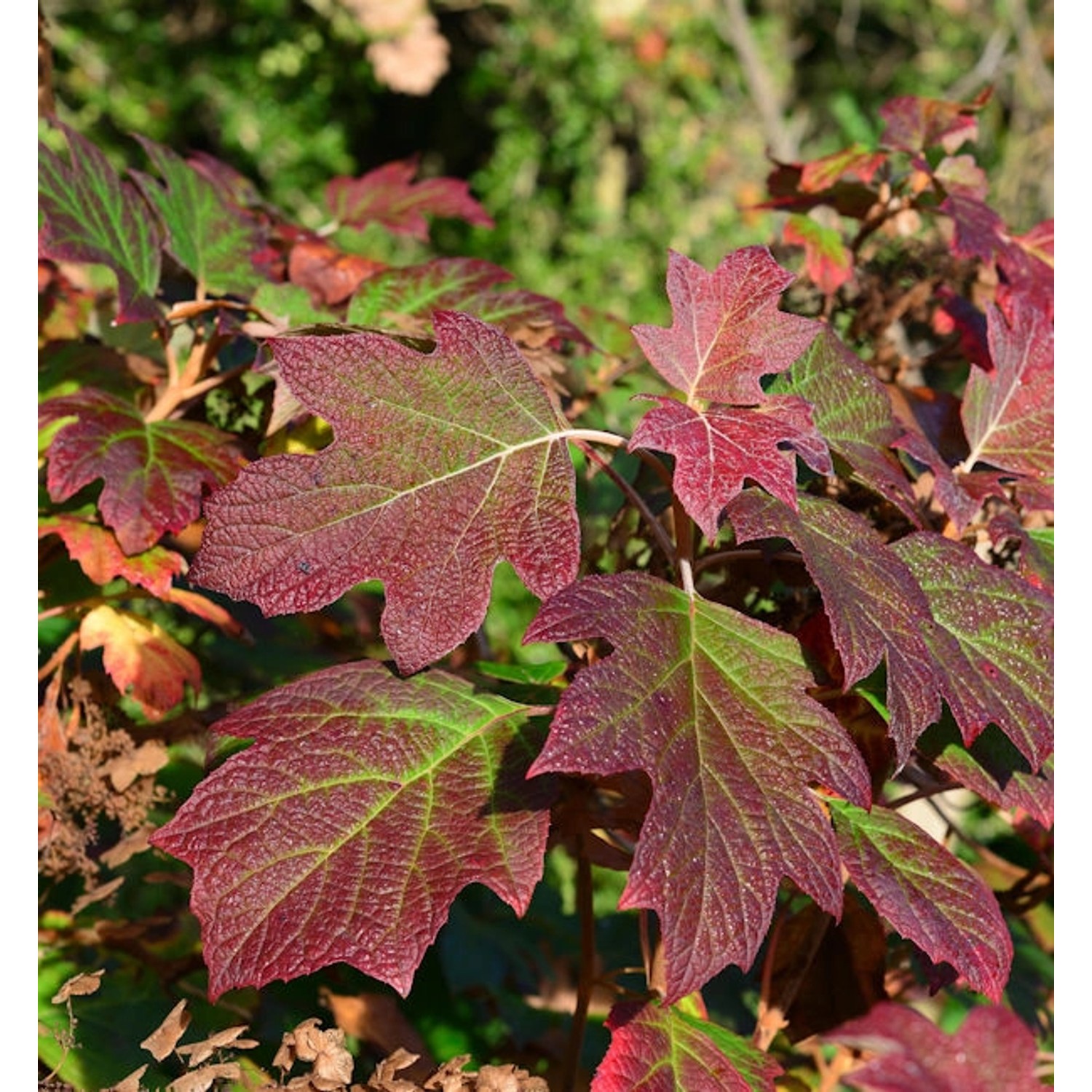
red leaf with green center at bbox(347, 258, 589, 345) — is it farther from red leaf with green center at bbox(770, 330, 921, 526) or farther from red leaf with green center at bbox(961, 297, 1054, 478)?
red leaf with green center at bbox(961, 297, 1054, 478)

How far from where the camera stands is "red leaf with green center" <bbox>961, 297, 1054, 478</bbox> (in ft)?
3.69

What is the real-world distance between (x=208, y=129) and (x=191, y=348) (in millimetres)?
4360

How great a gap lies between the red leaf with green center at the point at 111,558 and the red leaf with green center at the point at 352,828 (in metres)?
0.23

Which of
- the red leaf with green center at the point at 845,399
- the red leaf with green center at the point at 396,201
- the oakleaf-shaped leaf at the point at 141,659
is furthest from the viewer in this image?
the red leaf with green center at the point at 396,201

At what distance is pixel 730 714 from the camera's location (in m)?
0.82

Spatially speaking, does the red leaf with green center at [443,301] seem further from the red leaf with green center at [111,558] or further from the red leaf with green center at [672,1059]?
the red leaf with green center at [672,1059]

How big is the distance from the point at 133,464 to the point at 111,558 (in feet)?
0.26

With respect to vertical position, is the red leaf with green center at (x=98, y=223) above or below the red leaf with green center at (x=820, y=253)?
above

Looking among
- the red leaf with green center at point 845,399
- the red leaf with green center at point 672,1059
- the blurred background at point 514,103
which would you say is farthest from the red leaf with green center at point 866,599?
the blurred background at point 514,103

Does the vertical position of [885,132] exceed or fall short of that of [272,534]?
it exceeds it

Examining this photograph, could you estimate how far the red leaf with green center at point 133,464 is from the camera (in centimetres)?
106

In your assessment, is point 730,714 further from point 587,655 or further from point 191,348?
point 191,348

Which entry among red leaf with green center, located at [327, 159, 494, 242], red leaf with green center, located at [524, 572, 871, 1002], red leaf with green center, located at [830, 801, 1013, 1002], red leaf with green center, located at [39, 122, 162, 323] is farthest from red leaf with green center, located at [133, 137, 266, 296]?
red leaf with green center, located at [830, 801, 1013, 1002]

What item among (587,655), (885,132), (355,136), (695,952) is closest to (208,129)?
(355,136)
